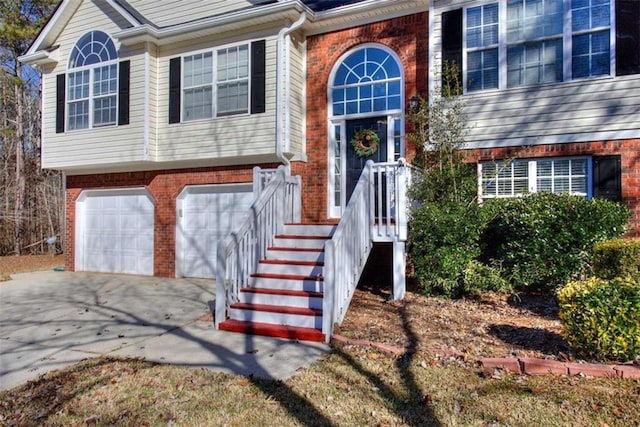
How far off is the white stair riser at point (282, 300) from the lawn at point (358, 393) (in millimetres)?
896

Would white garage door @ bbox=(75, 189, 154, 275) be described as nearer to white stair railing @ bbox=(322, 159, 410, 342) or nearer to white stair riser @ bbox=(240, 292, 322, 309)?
white stair riser @ bbox=(240, 292, 322, 309)

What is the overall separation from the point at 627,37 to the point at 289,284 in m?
6.72

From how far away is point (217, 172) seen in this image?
10.6m

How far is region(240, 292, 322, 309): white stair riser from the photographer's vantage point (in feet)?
19.4

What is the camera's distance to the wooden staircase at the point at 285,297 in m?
5.63

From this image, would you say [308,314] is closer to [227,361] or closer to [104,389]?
[227,361]

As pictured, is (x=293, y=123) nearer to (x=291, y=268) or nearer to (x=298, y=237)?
(x=298, y=237)

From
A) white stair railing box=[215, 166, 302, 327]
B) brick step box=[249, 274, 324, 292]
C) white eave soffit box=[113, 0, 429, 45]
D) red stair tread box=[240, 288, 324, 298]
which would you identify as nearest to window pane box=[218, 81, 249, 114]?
white eave soffit box=[113, 0, 429, 45]

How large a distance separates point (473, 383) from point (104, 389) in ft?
10.6

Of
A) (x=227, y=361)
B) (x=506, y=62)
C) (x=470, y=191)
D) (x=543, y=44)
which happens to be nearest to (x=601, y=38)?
(x=543, y=44)

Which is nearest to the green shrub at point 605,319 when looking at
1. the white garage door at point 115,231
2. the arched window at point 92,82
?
the white garage door at point 115,231

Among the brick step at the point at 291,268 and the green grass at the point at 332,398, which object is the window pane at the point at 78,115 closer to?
the brick step at the point at 291,268

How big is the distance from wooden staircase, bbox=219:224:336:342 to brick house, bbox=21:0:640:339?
0.03m

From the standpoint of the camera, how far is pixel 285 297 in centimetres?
608
